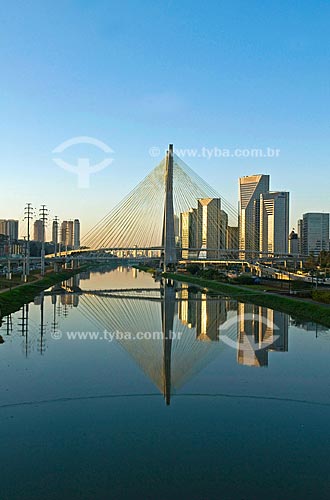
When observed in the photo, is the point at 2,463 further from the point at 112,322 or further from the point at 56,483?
the point at 112,322

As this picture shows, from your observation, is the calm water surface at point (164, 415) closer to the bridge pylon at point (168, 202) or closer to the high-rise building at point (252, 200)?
the bridge pylon at point (168, 202)

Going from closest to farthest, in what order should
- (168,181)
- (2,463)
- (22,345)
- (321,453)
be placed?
(2,463) < (321,453) < (22,345) < (168,181)

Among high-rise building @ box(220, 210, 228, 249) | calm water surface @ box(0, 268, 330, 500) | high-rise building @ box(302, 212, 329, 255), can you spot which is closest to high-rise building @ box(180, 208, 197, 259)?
high-rise building @ box(220, 210, 228, 249)

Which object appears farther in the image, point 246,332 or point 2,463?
point 246,332

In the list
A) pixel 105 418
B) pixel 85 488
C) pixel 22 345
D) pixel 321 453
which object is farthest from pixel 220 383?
pixel 22 345

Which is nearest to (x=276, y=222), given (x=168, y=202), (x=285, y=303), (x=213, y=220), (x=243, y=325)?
(x=213, y=220)

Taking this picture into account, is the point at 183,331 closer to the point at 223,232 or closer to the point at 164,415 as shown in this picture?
the point at 164,415

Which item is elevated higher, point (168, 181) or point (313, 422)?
point (168, 181)
